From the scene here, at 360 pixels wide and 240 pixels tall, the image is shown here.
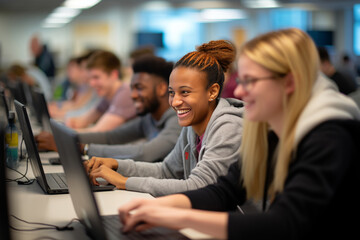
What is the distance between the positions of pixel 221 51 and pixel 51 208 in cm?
92

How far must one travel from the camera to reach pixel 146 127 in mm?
3342

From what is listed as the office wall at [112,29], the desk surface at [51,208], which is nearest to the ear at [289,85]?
the desk surface at [51,208]

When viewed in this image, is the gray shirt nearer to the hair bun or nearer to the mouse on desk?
the mouse on desk

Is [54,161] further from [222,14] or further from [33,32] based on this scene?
[33,32]

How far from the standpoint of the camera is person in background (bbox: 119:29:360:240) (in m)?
1.12

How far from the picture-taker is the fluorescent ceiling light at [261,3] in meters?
11.8

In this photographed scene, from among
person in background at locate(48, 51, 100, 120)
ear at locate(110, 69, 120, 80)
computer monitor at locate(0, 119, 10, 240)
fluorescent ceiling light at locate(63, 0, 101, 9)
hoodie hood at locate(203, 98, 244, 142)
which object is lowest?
person in background at locate(48, 51, 100, 120)

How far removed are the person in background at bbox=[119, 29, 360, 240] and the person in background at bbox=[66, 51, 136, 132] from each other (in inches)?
102

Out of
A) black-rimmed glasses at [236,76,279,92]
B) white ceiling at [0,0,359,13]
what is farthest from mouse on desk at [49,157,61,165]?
white ceiling at [0,0,359,13]

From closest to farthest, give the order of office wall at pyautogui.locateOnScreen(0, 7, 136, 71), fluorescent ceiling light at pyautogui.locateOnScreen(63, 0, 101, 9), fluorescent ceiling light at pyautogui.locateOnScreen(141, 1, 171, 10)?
fluorescent ceiling light at pyautogui.locateOnScreen(63, 0, 101, 9) < fluorescent ceiling light at pyautogui.locateOnScreen(141, 1, 171, 10) < office wall at pyautogui.locateOnScreen(0, 7, 136, 71)

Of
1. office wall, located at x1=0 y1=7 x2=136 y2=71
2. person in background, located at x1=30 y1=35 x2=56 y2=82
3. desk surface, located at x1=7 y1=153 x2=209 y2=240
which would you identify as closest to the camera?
desk surface, located at x1=7 y1=153 x2=209 y2=240

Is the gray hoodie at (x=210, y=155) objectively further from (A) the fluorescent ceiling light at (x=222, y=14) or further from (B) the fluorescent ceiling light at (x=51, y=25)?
(B) the fluorescent ceiling light at (x=51, y=25)

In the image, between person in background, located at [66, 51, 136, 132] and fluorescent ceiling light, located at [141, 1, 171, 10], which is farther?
fluorescent ceiling light, located at [141, 1, 171, 10]

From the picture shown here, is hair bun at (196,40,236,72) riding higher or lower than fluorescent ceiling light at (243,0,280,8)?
lower
